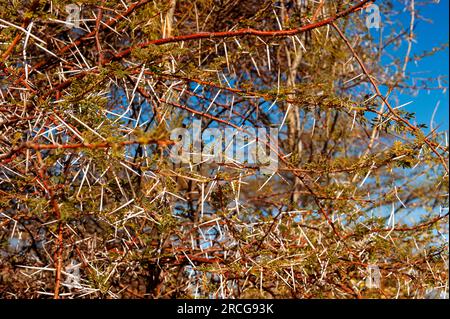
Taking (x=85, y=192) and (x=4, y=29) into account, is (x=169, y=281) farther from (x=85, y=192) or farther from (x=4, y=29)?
(x=4, y=29)

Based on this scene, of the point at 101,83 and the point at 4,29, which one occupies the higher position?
the point at 4,29

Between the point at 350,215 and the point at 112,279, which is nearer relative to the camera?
the point at 112,279

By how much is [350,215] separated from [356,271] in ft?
1.02

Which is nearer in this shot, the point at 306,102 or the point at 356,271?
the point at 306,102

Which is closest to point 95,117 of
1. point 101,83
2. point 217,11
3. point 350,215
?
point 101,83

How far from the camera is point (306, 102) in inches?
90.1

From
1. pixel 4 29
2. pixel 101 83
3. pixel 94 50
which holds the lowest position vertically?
pixel 101 83

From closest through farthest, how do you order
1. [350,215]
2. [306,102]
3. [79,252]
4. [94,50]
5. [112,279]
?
[306,102]
[79,252]
[112,279]
[350,215]
[94,50]

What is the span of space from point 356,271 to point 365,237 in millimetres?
190

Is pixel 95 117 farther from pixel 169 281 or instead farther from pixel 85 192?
pixel 169 281

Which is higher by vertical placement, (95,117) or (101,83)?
(101,83)

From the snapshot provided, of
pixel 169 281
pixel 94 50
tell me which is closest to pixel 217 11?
pixel 94 50

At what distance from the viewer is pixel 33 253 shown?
310cm

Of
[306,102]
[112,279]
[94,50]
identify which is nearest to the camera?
[306,102]
